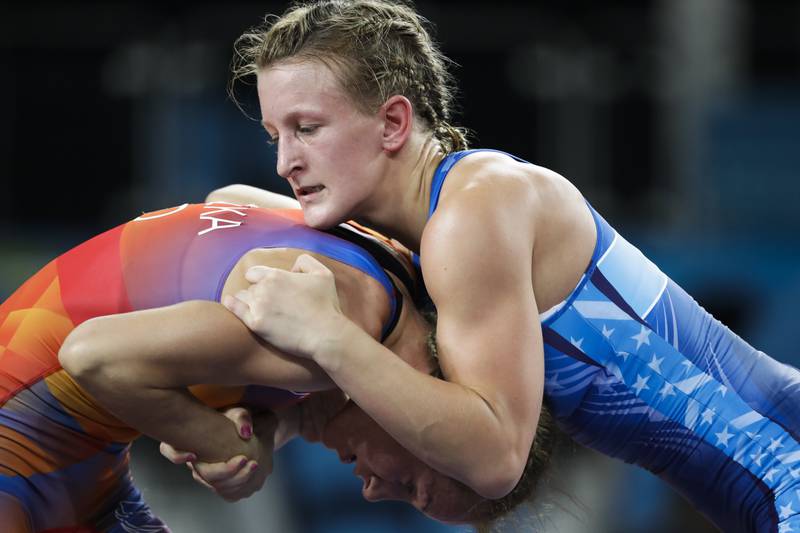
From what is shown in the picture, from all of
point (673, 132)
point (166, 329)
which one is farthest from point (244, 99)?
point (166, 329)

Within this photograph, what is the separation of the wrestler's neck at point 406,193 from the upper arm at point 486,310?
260 mm

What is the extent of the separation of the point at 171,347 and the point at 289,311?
0.24 metres

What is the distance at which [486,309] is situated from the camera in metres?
2.57

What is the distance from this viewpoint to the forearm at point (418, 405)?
2.49 meters

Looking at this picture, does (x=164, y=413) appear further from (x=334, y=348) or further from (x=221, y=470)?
(x=334, y=348)

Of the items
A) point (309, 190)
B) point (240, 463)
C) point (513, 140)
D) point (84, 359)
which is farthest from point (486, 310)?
point (513, 140)

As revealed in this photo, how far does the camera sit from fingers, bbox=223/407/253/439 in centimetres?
273

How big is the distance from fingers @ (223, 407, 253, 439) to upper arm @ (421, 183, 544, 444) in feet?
1.55

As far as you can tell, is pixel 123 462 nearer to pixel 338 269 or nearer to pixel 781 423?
pixel 338 269

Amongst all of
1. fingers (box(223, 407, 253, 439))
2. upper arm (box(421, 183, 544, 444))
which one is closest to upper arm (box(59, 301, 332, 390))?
fingers (box(223, 407, 253, 439))

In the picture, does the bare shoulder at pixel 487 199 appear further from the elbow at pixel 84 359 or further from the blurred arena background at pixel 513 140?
the blurred arena background at pixel 513 140

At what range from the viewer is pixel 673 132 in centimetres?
663

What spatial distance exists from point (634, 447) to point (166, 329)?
1.23 metres

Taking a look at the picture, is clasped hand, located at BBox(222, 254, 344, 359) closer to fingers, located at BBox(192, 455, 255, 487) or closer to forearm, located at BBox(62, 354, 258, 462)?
forearm, located at BBox(62, 354, 258, 462)
